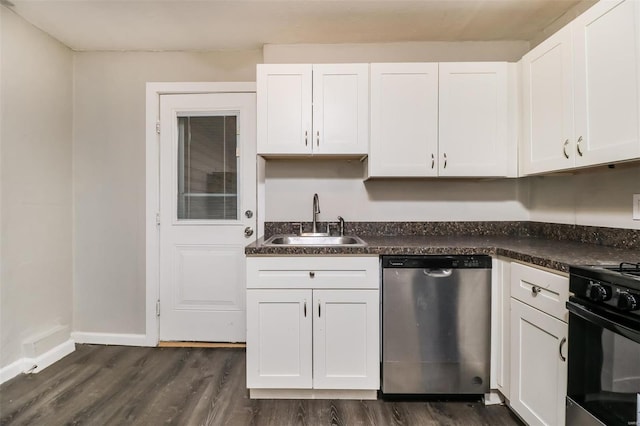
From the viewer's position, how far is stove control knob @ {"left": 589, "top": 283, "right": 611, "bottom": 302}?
100 cm

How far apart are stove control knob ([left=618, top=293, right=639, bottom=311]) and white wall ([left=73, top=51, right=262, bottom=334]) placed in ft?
8.67

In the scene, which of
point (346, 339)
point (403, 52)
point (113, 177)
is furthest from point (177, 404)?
point (403, 52)

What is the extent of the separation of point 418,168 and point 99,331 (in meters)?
2.82

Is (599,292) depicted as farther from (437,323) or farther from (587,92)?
(587,92)

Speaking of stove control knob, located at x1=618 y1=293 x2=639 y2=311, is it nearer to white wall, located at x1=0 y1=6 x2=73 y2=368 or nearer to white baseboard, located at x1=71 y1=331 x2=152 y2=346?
white baseboard, located at x1=71 y1=331 x2=152 y2=346

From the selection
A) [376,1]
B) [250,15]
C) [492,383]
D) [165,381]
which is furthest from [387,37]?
[165,381]

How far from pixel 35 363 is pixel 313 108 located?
8.43 ft

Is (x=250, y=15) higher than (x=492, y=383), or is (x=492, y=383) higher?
(x=250, y=15)

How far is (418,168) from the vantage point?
2.01 m

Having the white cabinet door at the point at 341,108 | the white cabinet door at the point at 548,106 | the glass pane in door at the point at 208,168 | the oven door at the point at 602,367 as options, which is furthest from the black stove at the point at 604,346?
the glass pane in door at the point at 208,168

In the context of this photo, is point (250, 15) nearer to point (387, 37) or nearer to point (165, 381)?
point (387, 37)

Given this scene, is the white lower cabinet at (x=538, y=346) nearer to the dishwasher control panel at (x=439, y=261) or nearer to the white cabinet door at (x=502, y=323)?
the white cabinet door at (x=502, y=323)

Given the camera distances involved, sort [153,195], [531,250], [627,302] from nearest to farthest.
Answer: [627,302] → [531,250] → [153,195]

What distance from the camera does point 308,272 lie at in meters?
1.71
